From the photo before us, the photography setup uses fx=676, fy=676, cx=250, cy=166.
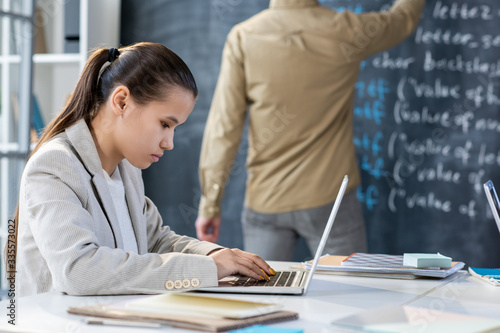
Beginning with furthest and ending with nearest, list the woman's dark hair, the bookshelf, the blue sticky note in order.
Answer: the bookshelf < the woman's dark hair < the blue sticky note

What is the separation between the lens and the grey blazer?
115 centimetres

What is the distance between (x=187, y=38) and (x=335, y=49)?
0.90 meters

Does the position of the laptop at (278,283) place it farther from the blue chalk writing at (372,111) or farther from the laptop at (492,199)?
the blue chalk writing at (372,111)

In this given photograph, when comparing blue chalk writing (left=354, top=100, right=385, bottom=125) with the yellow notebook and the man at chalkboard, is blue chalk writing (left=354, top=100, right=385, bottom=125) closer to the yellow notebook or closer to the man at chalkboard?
the man at chalkboard

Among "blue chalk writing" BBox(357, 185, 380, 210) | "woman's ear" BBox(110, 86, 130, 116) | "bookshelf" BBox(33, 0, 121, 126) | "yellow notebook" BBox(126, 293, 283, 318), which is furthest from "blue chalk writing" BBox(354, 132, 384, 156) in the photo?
"yellow notebook" BBox(126, 293, 283, 318)

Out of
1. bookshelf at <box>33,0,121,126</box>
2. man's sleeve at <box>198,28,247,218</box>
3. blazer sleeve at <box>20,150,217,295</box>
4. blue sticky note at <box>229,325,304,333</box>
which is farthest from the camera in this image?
bookshelf at <box>33,0,121,126</box>

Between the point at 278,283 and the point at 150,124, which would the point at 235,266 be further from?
the point at 150,124

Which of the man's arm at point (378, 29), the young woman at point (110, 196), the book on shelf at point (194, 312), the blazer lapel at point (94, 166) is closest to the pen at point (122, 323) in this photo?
the book on shelf at point (194, 312)

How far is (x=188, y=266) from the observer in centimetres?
117

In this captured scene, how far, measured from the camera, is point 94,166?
1.38m

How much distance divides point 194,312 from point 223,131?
1726 mm

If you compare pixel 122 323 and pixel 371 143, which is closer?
pixel 122 323

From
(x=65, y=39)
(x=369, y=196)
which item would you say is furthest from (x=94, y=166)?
(x=65, y=39)

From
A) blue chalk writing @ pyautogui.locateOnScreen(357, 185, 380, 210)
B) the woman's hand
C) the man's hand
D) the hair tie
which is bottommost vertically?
the man's hand
